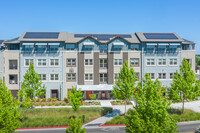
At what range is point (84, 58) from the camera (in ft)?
145

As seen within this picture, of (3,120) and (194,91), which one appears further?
(194,91)

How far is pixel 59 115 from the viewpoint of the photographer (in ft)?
109

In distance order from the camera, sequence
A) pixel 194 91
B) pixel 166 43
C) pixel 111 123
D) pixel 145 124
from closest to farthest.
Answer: pixel 145 124 → pixel 111 123 → pixel 194 91 → pixel 166 43

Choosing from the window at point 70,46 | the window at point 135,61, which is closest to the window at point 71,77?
the window at point 70,46

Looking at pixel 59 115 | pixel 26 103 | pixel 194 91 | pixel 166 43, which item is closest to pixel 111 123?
pixel 59 115

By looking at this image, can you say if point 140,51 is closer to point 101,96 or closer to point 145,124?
point 101,96

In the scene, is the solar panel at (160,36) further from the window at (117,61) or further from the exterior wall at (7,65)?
the exterior wall at (7,65)

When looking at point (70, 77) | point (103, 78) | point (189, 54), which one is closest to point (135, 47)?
point (103, 78)

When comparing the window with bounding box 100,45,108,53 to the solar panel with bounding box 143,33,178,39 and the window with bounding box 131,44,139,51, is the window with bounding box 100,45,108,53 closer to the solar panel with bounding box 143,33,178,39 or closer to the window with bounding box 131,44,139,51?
the window with bounding box 131,44,139,51

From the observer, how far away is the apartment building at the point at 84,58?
4334cm

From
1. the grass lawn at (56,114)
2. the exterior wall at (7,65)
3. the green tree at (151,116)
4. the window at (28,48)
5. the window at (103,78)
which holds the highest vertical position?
the window at (28,48)

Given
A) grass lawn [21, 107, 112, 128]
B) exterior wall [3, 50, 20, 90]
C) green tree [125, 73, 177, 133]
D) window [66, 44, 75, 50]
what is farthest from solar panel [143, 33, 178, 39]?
green tree [125, 73, 177, 133]

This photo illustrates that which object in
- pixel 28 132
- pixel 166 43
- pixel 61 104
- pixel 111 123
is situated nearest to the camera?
pixel 28 132

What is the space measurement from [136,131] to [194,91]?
66.9 feet
